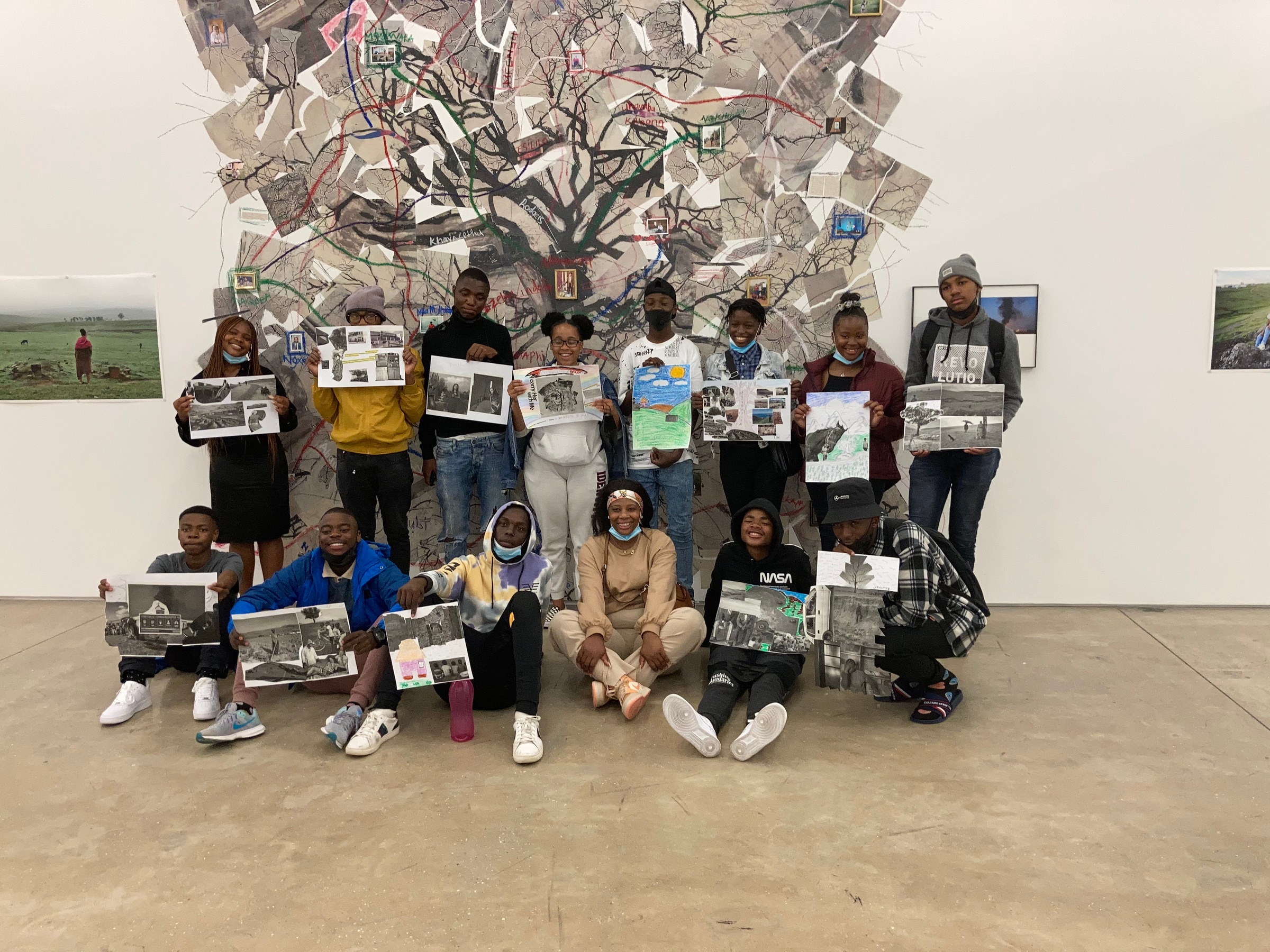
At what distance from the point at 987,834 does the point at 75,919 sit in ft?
8.94

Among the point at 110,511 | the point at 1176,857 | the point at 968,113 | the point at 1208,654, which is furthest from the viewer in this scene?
the point at 110,511

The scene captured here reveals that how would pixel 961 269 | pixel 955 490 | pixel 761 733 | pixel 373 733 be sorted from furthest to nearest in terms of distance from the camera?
1. pixel 955 490
2. pixel 961 269
3. pixel 373 733
4. pixel 761 733

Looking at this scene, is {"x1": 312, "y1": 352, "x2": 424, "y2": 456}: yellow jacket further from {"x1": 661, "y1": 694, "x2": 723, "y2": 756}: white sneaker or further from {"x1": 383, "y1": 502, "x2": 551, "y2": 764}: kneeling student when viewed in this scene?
{"x1": 661, "y1": 694, "x2": 723, "y2": 756}: white sneaker

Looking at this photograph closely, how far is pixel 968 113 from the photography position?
15.4 feet

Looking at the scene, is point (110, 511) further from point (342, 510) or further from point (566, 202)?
point (566, 202)

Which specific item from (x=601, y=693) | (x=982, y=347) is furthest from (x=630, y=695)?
(x=982, y=347)

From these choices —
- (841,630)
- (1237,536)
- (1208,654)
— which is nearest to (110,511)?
(841,630)

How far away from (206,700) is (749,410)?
9.80ft

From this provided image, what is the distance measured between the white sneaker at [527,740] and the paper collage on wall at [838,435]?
1.96m

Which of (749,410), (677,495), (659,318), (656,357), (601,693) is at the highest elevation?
(659,318)

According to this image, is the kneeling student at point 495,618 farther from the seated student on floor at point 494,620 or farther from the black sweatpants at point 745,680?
the black sweatpants at point 745,680

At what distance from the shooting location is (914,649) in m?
3.38

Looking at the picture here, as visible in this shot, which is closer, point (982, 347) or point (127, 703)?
point (127, 703)

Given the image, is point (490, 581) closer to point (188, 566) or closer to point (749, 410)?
point (188, 566)
